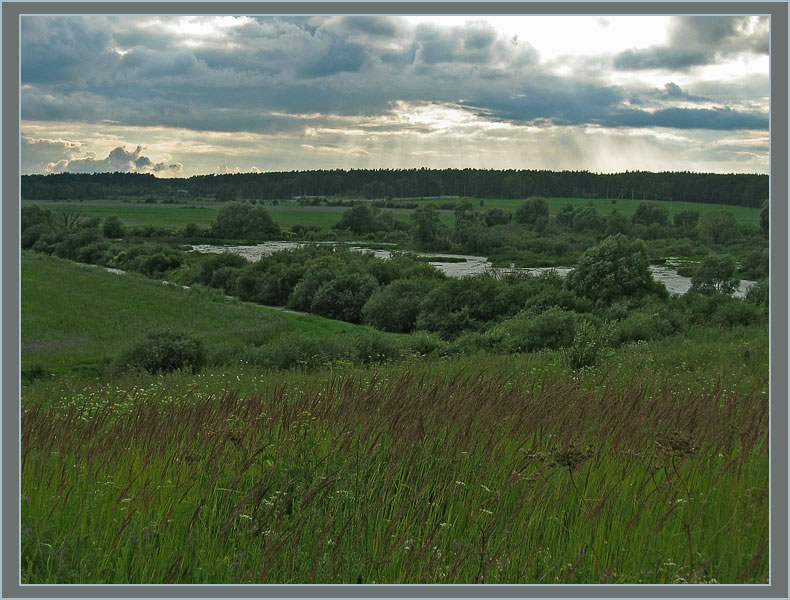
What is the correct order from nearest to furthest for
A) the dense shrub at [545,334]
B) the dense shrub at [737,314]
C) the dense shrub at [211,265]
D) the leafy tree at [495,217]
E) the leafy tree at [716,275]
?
the dense shrub at [545,334] < the dense shrub at [737,314] < the leafy tree at [495,217] < the leafy tree at [716,275] < the dense shrub at [211,265]

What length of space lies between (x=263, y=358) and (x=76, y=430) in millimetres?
10799

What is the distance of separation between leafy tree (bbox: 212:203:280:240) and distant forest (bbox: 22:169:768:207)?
298cm

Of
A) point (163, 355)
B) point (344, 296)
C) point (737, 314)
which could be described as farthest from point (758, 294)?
point (163, 355)

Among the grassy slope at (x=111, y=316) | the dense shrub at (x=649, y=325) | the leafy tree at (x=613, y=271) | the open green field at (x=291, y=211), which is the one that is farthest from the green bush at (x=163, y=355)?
the leafy tree at (x=613, y=271)

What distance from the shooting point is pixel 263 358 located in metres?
15.8

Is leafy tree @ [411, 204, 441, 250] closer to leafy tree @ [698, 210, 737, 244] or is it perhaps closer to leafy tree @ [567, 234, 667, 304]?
leafy tree @ [567, 234, 667, 304]

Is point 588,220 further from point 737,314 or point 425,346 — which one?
point 425,346

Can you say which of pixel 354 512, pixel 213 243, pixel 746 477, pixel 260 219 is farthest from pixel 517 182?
pixel 213 243

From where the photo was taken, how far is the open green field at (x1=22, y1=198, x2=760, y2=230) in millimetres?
11352

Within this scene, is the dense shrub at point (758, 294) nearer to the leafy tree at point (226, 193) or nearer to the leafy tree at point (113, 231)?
the leafy tree at point (226, 193)

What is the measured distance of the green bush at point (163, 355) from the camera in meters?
16.2

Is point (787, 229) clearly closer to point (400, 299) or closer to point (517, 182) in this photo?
point (517, 182)

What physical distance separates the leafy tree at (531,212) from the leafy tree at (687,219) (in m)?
3.47

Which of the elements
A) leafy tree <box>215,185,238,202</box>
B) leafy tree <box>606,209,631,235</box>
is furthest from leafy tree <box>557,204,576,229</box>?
leafy tree <box>215,185,238,202</box>
